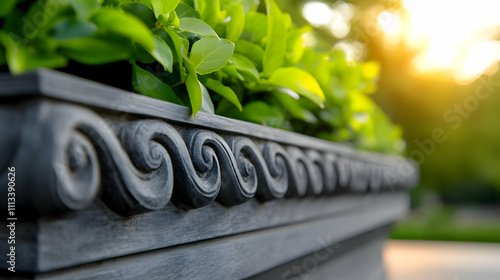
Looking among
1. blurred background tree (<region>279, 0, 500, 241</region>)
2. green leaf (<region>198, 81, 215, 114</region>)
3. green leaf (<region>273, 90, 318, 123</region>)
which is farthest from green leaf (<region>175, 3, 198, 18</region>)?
blurred background tree (<region>279, 0, 500, 241</region>)

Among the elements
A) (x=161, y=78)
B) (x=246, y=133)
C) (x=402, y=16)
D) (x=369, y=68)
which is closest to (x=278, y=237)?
(x=246, y=133)

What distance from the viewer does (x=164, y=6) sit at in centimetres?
55

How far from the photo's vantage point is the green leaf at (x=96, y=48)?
0.40m

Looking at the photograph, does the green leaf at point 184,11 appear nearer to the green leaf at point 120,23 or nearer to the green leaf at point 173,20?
the green leaf at point 173,20

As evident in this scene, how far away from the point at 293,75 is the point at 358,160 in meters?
0.61

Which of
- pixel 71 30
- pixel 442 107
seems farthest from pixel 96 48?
pixel 442 107

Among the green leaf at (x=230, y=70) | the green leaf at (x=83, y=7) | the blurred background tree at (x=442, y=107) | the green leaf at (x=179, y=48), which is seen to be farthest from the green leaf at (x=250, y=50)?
the blurred background tree at (x=442, y=107)

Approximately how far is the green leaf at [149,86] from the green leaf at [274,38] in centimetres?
25

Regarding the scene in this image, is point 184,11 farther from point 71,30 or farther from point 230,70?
point 71,30

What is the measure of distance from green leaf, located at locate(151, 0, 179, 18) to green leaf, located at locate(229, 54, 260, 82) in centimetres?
16

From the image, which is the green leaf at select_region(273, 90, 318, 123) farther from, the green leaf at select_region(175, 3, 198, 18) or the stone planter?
the green leaf at select_region(175, 3, 198, 18)

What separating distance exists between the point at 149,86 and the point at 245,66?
0.22 meters

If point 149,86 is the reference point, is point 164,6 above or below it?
above

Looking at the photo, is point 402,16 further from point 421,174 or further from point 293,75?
point 421,174
